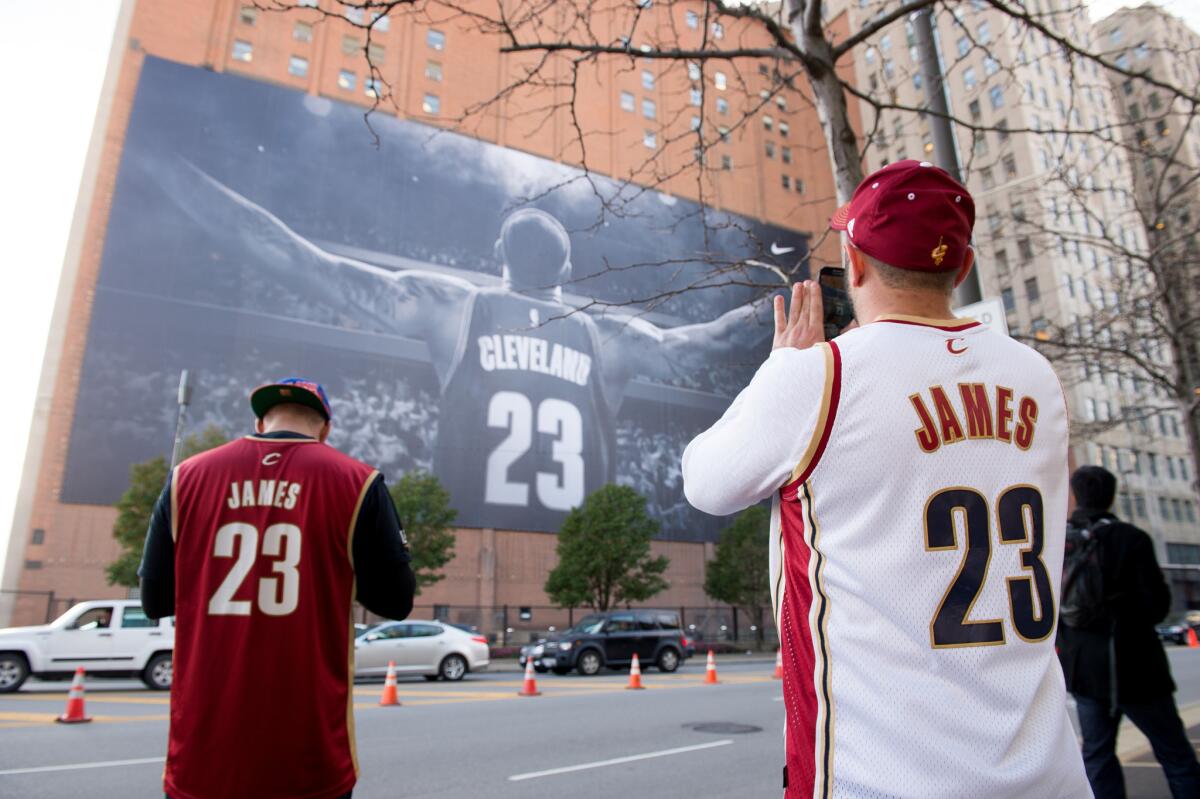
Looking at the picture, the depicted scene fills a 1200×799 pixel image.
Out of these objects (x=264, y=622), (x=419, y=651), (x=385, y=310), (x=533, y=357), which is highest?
(x=385, y=310)

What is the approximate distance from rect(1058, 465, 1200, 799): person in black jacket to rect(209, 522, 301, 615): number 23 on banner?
4.27 m

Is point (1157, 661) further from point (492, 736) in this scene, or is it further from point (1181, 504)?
point (1181, 504)

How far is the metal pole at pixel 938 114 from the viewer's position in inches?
223

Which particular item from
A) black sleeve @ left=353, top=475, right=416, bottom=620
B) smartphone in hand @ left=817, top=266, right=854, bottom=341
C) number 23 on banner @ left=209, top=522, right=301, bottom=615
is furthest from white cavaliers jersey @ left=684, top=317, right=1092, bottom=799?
number 23 on banner @ left=209, top=522, right=301, bottom=615

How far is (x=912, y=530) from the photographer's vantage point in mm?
1445

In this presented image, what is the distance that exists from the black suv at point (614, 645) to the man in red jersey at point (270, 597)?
18933mm

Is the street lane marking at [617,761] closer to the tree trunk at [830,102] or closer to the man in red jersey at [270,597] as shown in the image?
the man in red jersey at [270,597]

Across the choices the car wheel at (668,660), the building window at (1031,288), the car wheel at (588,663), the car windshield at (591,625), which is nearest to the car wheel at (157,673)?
the car wheel at (588,663)

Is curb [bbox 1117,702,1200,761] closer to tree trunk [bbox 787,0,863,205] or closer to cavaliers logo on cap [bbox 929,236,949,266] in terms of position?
tree trunk [bbox 787,0,863,205]

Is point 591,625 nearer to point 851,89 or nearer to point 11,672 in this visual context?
point 11,672

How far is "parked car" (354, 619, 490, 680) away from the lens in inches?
695

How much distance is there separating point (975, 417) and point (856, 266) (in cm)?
42

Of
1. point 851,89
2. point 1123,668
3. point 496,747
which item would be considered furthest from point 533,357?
point 1123,668

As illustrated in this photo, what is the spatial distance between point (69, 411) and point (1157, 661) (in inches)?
1564
